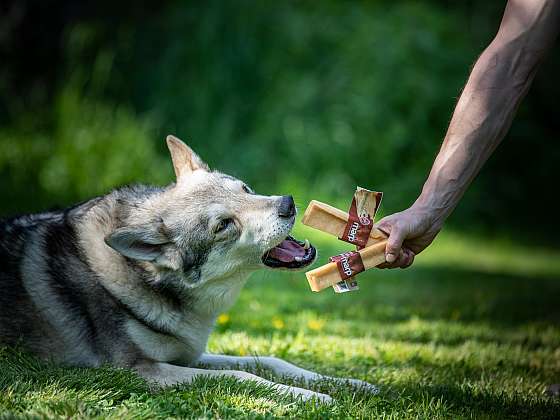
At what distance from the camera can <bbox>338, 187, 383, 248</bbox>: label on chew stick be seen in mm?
3525

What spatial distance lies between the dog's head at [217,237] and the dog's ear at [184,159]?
1.45 ft

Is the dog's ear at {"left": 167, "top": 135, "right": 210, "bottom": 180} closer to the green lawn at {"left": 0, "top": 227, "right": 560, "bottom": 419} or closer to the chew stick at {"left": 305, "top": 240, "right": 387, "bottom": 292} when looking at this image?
the green lawn at {"left": 0, "top": 227, "right": 560, "bottom": 419}

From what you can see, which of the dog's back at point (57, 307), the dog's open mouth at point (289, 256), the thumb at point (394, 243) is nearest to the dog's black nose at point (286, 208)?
the dog's open mouth at point (289, 256)

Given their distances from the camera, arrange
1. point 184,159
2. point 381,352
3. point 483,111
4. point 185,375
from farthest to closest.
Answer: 1. point 381,352
2. point 184,159
3. point 185,375
4. point 483,111

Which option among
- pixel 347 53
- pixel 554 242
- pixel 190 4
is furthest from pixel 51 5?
pixel 554 242

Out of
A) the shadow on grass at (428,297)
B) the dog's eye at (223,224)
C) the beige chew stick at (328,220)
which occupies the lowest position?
the shadow on grass at (428,297)

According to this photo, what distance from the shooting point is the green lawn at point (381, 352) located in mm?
3301

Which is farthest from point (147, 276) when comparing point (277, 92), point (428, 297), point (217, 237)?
point (277, 92)

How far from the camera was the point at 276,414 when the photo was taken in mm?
3252

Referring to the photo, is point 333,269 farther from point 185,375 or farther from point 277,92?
point 277,92

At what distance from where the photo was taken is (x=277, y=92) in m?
11.0

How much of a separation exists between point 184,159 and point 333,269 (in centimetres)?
147

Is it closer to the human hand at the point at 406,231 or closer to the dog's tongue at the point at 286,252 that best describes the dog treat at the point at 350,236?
the human hand at the point at 406,231

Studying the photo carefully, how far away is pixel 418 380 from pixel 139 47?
8.44 metres
